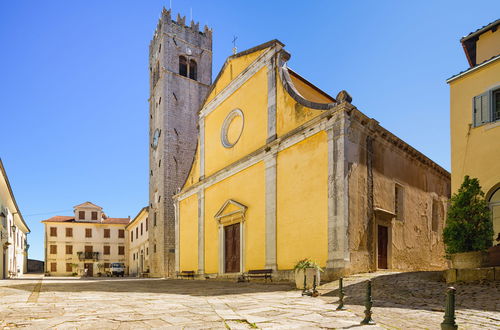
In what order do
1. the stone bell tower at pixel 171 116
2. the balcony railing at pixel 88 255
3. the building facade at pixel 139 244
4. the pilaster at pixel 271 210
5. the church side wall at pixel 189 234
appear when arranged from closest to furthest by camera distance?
the pilaster at pixel 271 210
the church side wall at pixel 189 234
the stone bell tower at pixel 171 116
the building facade at pixel 139 244
the balcony railing at pixel 88 255

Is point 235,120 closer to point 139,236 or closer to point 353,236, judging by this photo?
point 353,236

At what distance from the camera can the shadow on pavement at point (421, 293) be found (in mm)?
6141

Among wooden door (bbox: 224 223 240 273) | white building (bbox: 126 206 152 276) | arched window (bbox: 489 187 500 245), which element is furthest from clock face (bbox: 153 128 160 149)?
arched window (bbox: 489 187 500 245)

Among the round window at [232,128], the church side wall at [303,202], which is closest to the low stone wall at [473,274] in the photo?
the church side wall at [303,202]

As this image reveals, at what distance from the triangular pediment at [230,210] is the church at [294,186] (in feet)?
0.23

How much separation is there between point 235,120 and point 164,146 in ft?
40.0

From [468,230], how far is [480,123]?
361cm

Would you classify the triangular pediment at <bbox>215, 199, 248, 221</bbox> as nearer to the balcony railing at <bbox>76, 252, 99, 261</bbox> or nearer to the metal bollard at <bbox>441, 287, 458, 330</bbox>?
the metal bollard at <bbox>441, 287, 458, 330</bbox>

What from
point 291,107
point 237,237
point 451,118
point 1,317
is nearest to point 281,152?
point 291,107

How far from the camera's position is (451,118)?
1116 centimetres

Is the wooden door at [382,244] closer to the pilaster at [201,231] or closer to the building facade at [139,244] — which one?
the pilaster at [201,231]

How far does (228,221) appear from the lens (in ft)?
54.9

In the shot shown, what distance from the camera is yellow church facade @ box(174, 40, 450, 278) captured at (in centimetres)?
1141

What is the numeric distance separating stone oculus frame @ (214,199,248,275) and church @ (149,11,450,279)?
0.05 metres
